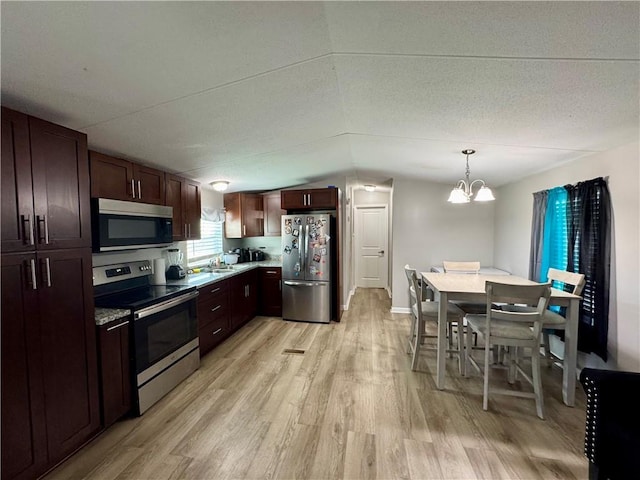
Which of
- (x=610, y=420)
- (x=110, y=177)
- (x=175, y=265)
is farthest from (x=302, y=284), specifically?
(x=610, y=420)

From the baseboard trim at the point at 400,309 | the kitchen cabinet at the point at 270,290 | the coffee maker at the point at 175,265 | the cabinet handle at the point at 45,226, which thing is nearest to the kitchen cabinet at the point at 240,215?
the kitchen cabinet at the point at 270,290

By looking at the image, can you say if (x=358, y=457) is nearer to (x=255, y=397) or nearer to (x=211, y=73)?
(x=255, y=397)

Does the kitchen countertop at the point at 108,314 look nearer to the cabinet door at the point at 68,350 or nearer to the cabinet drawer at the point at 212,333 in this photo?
the cabinet door at the point at 68,350

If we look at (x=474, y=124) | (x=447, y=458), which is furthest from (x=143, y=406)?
(x=474, y=124)

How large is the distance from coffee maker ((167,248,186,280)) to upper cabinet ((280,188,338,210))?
167cm

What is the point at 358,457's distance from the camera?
184 centimetres

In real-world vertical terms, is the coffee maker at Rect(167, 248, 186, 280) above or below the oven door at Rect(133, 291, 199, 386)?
above

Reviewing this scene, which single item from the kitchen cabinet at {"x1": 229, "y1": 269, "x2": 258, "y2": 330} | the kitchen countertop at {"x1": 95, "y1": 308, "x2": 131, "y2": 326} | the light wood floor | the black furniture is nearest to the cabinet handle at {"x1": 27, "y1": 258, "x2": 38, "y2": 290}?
the kitchen countertop at {"x1": 95, "y1": 308, "x2": 131, "y2": 326}

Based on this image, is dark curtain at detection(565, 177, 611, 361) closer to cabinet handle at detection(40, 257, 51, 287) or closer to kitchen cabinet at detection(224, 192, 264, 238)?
cabinet handle at detection(40, 257, 51, 287)

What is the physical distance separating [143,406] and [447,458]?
2.21 meters

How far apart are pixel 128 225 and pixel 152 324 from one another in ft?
2.76

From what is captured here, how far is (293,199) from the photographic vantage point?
4562 millimetres

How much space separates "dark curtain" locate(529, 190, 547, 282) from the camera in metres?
3.31

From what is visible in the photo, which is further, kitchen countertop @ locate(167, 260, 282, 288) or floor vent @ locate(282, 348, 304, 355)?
floor vent @ locate(282, 348, 304, 355)
